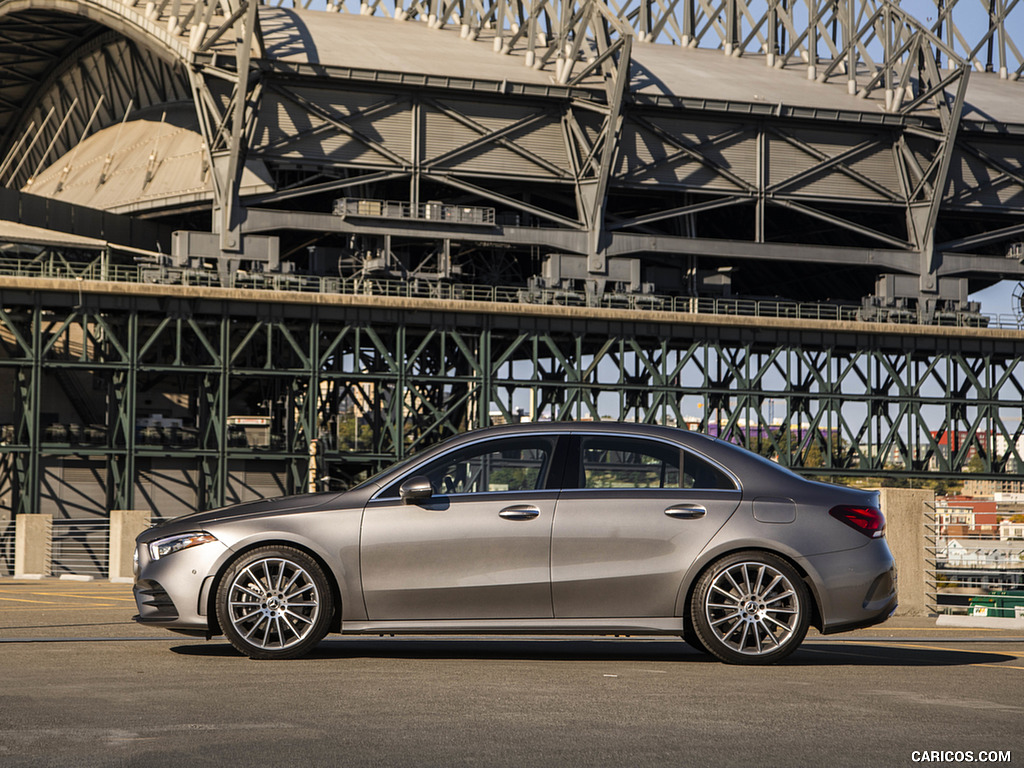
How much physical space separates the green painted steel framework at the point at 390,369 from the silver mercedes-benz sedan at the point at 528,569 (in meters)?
41.0

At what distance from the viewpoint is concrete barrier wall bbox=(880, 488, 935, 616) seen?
14.3 m

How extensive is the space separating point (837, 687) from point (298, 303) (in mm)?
46987

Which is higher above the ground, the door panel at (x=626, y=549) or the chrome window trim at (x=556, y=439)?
the chrome window trim at (x=556, y=439)

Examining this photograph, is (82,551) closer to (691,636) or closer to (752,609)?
(691,636)

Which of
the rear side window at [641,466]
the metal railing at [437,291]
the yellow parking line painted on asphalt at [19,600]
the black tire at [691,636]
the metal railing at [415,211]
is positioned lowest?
the yellow parking line painted on asphalt at [19,600]

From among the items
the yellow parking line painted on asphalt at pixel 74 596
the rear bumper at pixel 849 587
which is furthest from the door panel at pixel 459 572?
the yellow parking line painted on asphalt at pixel 74 596

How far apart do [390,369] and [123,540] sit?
3173 centimetres

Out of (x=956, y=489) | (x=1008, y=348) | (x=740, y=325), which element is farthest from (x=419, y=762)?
(x=956, y=489)

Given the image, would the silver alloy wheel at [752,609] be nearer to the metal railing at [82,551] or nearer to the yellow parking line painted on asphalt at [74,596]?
the yellow parking line painted on asphalt at [74,596]

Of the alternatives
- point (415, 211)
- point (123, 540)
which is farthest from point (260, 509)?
point (415, 211)

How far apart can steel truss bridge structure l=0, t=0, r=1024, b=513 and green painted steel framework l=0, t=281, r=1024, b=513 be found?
18cm

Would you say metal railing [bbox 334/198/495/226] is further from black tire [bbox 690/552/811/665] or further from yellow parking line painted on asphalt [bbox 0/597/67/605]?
black tire [bbox 690/552/811/665]

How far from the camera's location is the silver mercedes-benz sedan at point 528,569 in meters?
8.80

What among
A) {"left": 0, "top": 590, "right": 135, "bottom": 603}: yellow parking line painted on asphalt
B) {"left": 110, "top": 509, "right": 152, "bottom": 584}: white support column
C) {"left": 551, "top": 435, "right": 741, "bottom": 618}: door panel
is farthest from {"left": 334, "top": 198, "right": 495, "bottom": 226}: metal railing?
{"left": 551, "top": 435, "right": 741, "bottom": 618}: door panel
